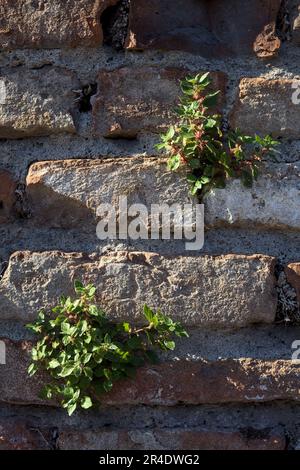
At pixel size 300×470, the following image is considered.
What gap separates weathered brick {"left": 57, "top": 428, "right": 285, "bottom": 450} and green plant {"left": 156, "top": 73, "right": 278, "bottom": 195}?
1.11ft

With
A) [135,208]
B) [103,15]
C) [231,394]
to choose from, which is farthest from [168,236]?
[103,15]

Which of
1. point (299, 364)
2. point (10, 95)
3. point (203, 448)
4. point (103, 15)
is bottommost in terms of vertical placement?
point (203, 448)

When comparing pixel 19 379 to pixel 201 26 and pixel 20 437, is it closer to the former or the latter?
pixel 20 437

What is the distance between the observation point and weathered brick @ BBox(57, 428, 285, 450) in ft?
3.43

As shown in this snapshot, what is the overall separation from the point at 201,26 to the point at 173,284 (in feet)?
1.27

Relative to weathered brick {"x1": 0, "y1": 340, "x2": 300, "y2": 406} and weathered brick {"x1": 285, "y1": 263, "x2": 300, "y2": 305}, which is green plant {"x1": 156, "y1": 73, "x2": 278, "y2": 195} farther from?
weathered brick {"x1": 0, "y1": 340, "x2": 300, "y2": 406}

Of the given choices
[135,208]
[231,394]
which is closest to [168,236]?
[135,208]

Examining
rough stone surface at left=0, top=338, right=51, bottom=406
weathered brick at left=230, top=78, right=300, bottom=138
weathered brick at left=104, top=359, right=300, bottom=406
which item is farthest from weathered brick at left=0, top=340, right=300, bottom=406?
weathered brick at left=230, top=78, right=300, bottom=138

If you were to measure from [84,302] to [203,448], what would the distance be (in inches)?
10.2

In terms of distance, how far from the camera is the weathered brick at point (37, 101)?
1.12 m

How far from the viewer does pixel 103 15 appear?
3.67 feet

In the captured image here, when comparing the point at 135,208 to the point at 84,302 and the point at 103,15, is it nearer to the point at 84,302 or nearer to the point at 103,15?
the point at 84,302

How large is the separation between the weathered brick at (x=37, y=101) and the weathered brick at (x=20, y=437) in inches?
16.8

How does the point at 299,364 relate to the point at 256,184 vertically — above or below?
below
